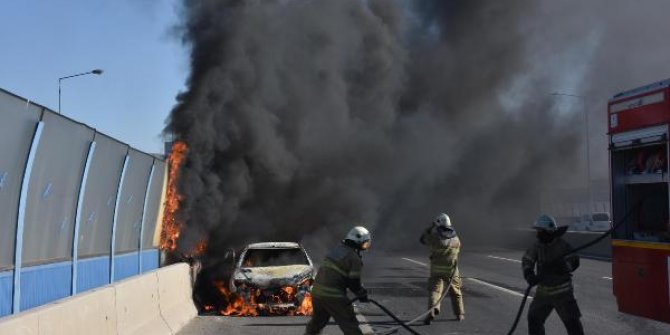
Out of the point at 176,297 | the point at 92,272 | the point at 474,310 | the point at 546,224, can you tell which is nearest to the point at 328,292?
the point at 546,224

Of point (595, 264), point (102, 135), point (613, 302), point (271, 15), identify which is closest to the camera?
point (102, 135)

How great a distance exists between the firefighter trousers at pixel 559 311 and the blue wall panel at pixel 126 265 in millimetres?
7391

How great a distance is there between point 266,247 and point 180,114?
740 cm

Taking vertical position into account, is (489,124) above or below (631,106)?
above

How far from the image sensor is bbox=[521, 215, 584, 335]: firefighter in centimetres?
661

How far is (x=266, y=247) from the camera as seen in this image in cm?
1226

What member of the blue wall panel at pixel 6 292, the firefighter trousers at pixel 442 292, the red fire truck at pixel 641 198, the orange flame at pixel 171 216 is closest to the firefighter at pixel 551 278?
the red fire truck at pixel 641 198

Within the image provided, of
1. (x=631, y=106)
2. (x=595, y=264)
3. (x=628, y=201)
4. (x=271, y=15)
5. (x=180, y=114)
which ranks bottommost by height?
(x=595, y=264)

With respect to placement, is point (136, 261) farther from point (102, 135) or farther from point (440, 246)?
point (440, 246)

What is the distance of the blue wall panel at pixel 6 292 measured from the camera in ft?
22.0

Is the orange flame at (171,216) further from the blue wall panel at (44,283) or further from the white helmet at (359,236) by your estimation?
the white helmet at (359,236)

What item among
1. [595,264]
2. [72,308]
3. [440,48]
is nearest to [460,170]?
[440,48]

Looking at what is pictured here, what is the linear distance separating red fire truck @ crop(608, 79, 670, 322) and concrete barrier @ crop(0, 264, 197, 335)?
193 inches

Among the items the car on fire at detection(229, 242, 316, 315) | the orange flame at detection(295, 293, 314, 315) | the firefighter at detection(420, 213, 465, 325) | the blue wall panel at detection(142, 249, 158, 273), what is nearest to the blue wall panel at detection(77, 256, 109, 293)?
the car on fire at detection(229, 242, 316, 315)
